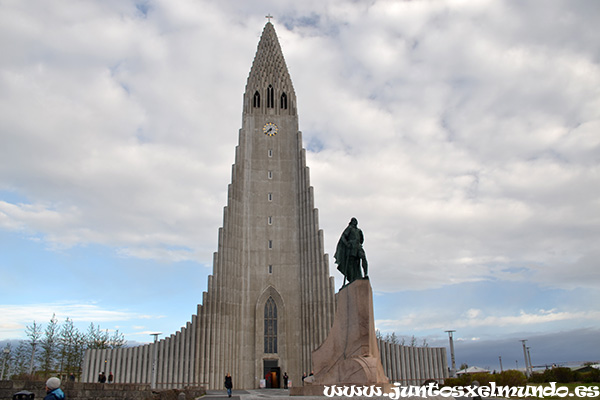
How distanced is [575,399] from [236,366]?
79.7 feet

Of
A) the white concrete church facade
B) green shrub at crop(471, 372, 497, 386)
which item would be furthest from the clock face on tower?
green shrub at crop(471, 372, 497, 386)

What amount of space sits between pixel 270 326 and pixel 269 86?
2075 centimetres

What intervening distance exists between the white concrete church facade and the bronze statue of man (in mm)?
19004

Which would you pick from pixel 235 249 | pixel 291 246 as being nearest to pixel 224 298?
pixel 235 249

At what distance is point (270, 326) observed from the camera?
3406cm

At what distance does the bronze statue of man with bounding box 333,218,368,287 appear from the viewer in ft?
48.1

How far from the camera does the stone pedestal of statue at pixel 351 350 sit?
12.6 metres

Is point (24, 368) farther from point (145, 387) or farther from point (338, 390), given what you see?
point (338, 390)

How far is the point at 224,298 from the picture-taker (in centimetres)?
3278

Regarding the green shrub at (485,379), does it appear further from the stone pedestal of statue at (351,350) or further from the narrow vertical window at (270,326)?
the narrow vertical window at (270,326)

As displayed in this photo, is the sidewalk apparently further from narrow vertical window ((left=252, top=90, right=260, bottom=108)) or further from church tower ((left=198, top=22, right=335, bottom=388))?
narrow vertical window ((left=252, top=90, right=260, bottom=108))

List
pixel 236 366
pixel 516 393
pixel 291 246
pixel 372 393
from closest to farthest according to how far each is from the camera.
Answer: pixel 372 393 → pixel 516 393 → pixel 236 366 → pixel 291 246

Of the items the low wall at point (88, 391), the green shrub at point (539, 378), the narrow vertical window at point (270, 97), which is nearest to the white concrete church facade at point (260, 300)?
the narrow vertical window at point (270, 97)

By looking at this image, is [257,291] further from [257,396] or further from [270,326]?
[257,396]
